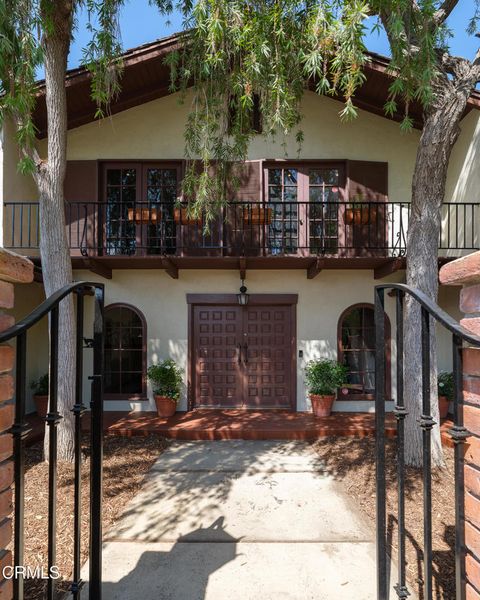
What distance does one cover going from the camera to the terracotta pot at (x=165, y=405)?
263 inches

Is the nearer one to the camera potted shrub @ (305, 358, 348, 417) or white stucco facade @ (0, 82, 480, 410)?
potted shrub @ (305, 358, 348, 417)

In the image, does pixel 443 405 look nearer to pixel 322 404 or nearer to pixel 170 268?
pixel 322 404

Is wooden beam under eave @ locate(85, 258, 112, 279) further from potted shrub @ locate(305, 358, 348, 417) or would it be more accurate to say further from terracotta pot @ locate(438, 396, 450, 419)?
terracotta pot @ locate(438, 396, 450, 419)

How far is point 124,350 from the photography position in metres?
7.34

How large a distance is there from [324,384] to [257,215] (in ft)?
11.0

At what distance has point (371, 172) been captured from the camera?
23.9 feet

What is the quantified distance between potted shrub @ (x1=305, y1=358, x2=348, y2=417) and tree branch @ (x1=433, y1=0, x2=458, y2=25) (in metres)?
5.18

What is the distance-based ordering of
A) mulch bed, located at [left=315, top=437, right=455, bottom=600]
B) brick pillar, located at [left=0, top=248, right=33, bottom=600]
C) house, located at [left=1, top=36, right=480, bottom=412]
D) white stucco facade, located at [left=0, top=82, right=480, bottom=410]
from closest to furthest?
brick pillar, located at [left=0, top=248, right=33, bottom=600], mulch bed, located at [left=315, top=437, right=455, bottom=600], house, located at [left=1, top=36, right=480, bottom=412], white stucco facade, located at [left=0, top=82, right=480, bottom=410]

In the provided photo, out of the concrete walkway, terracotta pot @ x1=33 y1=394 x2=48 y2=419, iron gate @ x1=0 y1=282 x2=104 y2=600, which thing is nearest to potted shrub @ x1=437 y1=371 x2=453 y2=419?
the concrete walkway

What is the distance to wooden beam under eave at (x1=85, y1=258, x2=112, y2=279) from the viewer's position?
21.6 ft

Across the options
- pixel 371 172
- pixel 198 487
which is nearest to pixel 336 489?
pixel 198 487

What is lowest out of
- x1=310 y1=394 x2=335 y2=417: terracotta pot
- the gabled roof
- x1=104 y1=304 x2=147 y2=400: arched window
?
x1=310 y1=394 x2=335 y2=417: terracotta pot

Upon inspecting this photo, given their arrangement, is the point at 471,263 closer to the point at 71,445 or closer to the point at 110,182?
the point at 71,445

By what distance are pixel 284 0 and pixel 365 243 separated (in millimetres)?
4510
